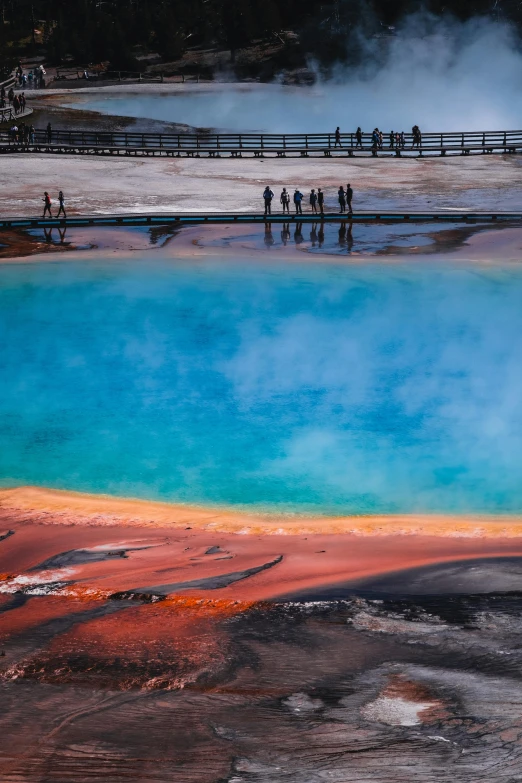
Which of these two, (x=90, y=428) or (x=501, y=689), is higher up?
(x=90, y=428)

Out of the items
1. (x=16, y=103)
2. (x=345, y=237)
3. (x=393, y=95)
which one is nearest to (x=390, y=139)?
(x=345, y=237)

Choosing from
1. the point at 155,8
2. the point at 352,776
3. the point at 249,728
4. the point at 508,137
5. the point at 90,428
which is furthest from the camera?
the point at 155,8

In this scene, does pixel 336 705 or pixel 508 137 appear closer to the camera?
pixel 336 705

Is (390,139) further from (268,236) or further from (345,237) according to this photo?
(268,236)

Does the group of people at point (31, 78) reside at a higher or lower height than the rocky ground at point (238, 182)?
higher

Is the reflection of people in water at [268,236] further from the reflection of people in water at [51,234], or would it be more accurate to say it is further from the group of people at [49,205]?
the group of people at [49,205]

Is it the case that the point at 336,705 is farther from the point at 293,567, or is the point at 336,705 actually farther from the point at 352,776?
the point at 293,567

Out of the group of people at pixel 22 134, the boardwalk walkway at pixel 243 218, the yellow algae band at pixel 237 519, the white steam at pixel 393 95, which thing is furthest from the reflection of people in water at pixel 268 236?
the white steam at pixel 393 95

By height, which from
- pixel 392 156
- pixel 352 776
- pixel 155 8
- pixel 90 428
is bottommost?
pixel 352 776

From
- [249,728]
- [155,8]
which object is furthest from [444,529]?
[155,8]
